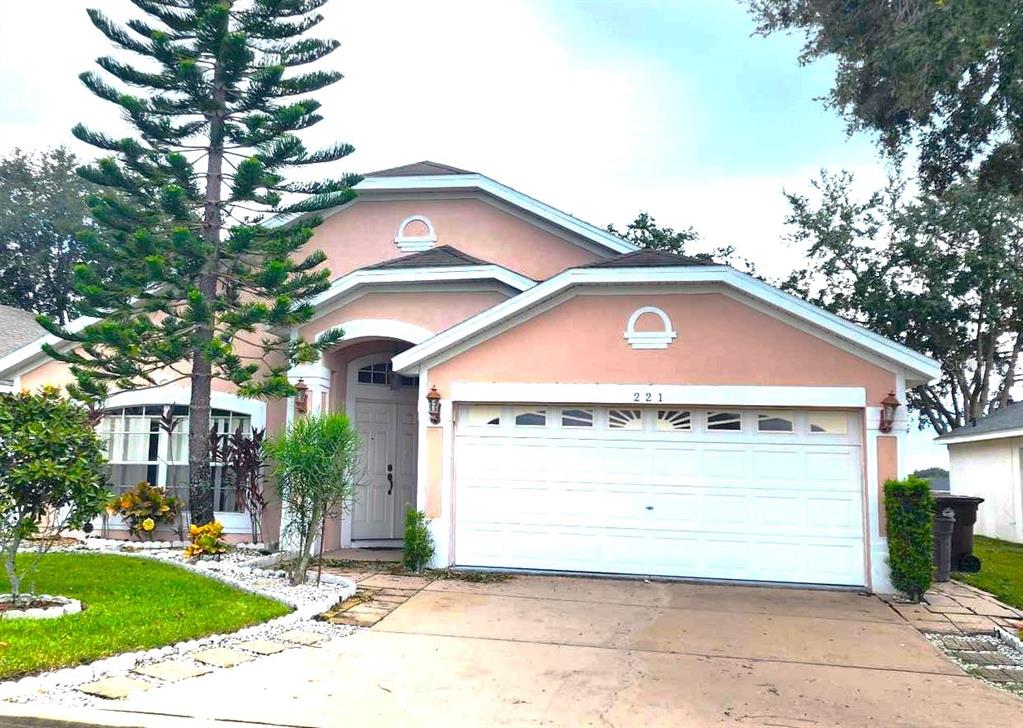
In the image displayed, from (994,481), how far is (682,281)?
41.3 feet

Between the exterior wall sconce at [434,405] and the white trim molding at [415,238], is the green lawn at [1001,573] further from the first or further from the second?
the white trim molding at [415,238]

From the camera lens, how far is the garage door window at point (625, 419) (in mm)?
10156

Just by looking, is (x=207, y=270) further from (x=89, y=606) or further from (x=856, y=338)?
(x=856, y=338)

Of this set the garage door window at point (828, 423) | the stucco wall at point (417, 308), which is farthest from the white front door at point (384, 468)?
the garage door window at point (828, 423)

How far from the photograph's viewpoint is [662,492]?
995 cm

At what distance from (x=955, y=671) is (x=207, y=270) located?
33.7 ft

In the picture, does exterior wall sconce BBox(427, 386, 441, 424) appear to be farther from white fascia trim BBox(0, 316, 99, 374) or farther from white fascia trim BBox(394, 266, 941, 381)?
white fascia trim BBox(0, 316, 99, 374)

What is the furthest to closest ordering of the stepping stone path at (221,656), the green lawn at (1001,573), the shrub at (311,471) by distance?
1. the green lawn at (1001,573)
2. the shrub at (311,471)
3. the stepping stone path at (221,656)

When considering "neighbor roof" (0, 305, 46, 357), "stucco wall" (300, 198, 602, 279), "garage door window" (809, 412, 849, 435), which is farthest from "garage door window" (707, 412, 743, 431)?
"neighbor roof" (0, 305, 46, 357)

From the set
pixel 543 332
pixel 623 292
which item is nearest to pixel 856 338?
pixel 623 292

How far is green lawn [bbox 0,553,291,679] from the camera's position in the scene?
5828 mm

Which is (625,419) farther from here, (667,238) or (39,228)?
(39,228)

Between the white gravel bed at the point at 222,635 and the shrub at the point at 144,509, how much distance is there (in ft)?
2.19

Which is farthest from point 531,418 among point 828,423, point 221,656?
point 221,656
